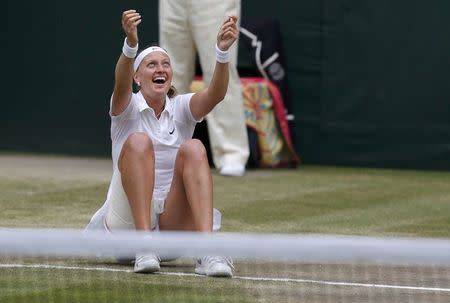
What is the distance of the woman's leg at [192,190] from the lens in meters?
5.78

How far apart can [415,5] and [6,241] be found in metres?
7.67

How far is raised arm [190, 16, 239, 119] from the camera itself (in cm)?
596

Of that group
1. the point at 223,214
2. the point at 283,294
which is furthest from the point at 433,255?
the point at 223,214

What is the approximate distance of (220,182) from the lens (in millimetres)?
9508

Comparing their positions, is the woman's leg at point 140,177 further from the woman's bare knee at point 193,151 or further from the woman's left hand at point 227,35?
the woman's left hand at point 227,35

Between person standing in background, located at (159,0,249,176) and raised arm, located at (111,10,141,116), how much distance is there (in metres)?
3.64

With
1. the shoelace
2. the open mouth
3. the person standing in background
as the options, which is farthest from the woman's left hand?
the person standing in background

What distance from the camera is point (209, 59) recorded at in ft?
31.8

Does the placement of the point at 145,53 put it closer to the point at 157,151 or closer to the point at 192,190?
the point at 157,151

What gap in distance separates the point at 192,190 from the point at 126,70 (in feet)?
2.06

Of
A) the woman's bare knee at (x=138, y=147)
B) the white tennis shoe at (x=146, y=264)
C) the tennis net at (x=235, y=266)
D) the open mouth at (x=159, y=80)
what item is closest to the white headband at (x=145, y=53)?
the open mouth at (x=159, y=80)

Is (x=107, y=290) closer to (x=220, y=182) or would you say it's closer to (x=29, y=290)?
(x=29, y=290)

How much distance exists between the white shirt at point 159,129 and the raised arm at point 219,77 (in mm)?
63

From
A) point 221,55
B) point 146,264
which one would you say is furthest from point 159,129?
point 146,264
